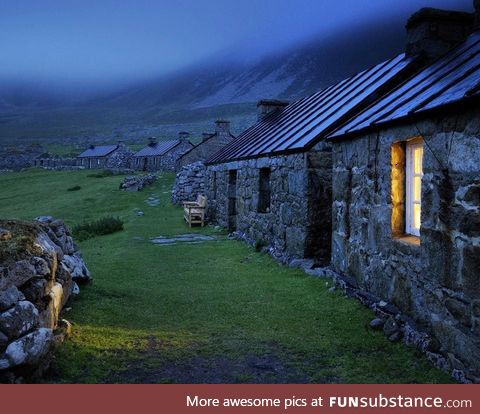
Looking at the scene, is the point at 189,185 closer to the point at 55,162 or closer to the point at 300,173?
the point at 300,173

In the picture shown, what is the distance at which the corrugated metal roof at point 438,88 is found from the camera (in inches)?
196

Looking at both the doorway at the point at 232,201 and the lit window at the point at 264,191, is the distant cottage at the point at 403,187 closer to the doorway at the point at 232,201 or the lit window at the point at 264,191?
the lit window at the point at 264,191

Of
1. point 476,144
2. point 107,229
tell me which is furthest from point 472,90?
point 107,229

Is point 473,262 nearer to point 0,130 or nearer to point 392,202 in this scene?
point 392,202

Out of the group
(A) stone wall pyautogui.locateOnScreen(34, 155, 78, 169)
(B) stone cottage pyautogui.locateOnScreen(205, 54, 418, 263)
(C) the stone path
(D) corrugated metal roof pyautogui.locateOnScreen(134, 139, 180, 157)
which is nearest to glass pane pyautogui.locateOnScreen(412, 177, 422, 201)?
(B) stone cottage pyautogui.locateOnScreen(205, 54, 418, 263)

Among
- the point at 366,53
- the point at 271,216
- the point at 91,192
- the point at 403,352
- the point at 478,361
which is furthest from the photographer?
the point at 366,53

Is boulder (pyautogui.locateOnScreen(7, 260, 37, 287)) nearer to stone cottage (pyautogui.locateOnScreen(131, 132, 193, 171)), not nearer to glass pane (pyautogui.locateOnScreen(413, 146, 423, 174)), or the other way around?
glass pane (pyautogui.locateOnScreen(413, 146, 423, 174))

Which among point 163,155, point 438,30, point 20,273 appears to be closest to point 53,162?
point 163,155

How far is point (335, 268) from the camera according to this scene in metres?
8.52

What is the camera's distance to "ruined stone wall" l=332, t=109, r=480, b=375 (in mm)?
4336

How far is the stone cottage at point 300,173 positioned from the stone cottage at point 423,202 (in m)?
1.26

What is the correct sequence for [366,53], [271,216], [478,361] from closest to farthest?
[478,361]
[271,216]
[366,53]

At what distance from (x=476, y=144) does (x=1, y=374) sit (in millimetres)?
4839

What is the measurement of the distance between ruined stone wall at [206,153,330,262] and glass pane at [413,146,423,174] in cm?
378
